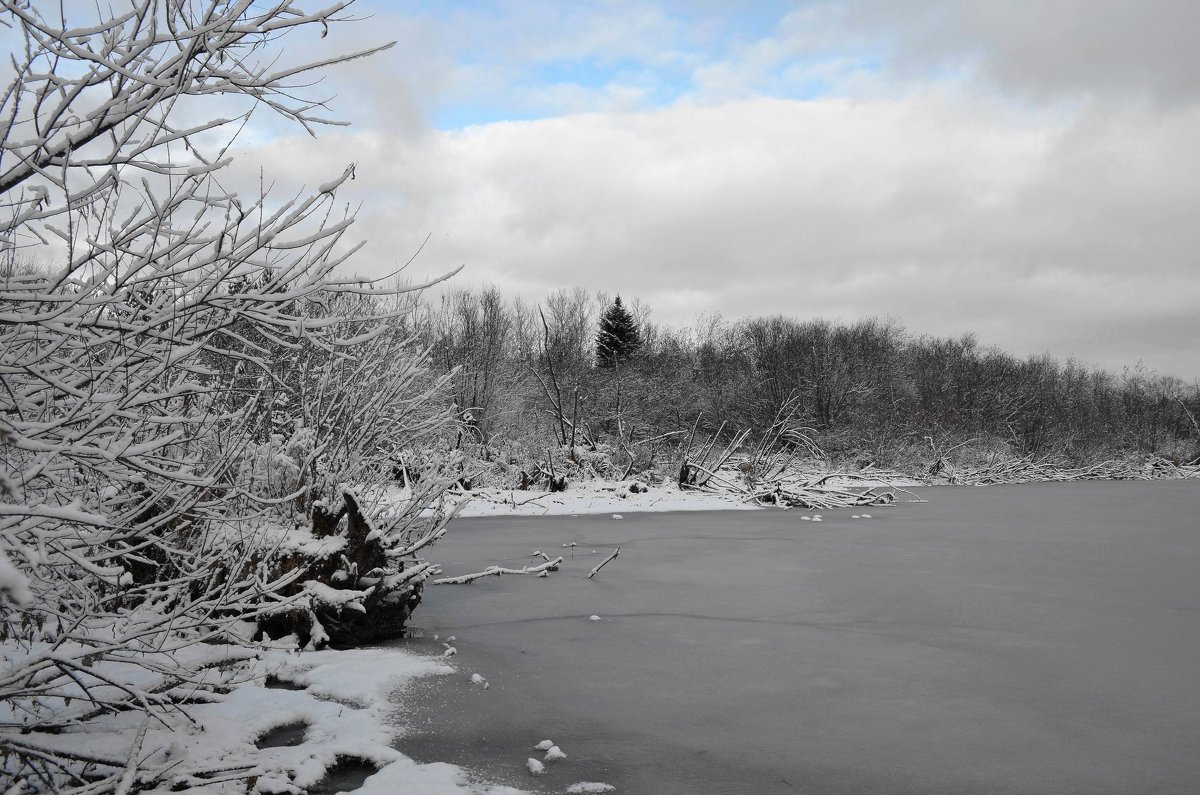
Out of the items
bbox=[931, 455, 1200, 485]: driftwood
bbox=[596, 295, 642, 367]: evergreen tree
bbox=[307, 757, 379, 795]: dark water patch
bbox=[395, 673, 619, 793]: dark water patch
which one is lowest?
bbox=[307, 757, 379, 795]: dark water patch

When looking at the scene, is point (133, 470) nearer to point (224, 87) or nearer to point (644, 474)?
point (224, 87)

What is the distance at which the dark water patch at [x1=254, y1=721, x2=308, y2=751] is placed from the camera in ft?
13.5

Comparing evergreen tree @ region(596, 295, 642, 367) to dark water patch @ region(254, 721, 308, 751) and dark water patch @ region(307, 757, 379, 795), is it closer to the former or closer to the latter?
dark water patch @ region(254, 721, 308, 751)

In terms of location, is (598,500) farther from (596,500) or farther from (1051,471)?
(1051,471)

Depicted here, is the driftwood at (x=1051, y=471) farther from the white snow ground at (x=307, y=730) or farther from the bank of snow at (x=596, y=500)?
the white snow ground at (x=307, y=730)

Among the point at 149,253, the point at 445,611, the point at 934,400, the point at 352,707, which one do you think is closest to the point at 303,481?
the point at 445,611

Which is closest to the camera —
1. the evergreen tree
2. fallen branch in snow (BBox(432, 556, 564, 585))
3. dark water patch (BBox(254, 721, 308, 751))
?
dark water patch (BBox(254, 721, 308, 751))

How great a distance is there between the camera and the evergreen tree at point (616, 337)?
127 ft

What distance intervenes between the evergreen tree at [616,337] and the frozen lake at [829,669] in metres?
27.8

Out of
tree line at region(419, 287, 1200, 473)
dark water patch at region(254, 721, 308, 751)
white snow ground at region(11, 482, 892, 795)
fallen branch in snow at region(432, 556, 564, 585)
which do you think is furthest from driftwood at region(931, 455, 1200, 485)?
dark water patch at region(254, 721, 308, 751)

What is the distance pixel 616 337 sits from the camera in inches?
1532

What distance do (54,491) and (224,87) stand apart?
150 centimetres

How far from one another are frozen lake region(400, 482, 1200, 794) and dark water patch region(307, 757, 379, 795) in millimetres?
228

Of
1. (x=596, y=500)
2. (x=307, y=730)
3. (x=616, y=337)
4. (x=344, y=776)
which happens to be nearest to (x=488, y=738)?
(x=344, y=776)
